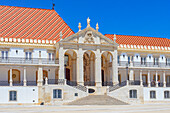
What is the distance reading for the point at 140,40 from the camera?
195ft

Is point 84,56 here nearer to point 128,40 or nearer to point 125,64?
point 125,64

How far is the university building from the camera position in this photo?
44.4m

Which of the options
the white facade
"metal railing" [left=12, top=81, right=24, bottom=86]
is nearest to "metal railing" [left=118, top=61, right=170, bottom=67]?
the white facade

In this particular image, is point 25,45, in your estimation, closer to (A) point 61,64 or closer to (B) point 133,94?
(A) point 61,64

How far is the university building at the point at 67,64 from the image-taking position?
44.4 m

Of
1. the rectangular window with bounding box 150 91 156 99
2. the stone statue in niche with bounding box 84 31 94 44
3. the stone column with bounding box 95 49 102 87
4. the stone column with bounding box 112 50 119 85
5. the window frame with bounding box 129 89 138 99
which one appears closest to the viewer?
the window frame with bounding box 129 89 138 99

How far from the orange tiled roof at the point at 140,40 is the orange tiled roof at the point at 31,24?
30.0ft

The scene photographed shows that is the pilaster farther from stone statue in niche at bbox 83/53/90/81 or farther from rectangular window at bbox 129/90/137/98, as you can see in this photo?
rectangular window at bbox 129/90/137/98

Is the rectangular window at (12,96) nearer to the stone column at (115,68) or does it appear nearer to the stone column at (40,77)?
the stone column at (40,77)

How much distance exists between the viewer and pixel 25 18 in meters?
54.0

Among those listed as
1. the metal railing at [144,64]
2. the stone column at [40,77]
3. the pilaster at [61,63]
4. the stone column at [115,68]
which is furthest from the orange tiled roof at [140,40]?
the stone column at [40,77]

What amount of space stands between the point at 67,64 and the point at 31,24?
8.41 meters

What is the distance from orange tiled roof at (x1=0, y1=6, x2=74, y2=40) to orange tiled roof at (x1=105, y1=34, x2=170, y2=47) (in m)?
9.15

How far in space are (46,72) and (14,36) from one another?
22.2 feet
